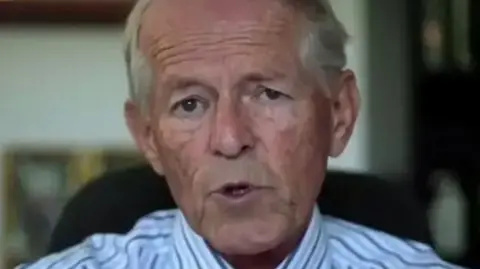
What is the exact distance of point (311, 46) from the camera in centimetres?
135

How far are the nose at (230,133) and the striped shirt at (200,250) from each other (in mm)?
159

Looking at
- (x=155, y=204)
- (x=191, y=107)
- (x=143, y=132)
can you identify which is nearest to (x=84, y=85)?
(x=155, y=204)

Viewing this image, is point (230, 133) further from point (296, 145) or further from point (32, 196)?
point (32, 196)

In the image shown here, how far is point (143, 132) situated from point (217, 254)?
179 mm

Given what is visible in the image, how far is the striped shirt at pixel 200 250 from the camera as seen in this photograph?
4.70 feet

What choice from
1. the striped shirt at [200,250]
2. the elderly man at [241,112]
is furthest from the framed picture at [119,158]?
the elderly man at [241,112]

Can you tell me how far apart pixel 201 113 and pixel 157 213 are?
25 centimetres

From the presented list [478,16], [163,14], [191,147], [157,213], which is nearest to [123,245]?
[157,213]

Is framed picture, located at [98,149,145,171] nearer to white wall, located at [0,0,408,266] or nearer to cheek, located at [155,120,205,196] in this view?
white wall, located at [0,0,408,266]

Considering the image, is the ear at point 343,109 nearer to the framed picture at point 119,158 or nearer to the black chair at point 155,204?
the black chair at point 155,204

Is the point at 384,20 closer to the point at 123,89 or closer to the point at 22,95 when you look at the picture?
the point at 123,89

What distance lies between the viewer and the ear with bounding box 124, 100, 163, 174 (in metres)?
1.42

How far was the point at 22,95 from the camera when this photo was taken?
2.62 metres

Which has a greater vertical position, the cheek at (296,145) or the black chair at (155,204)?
the cheek at (296,145)
